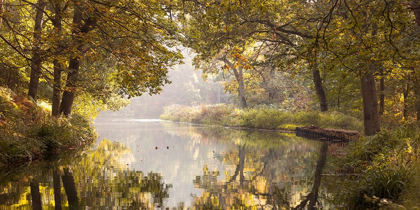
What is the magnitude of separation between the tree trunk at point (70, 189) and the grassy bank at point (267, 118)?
742 inches

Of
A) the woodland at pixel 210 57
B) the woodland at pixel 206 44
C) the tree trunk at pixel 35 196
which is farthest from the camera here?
the woodland at pixel 206 44

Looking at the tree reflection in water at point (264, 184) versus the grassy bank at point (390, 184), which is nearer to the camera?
the grassy bank at point (390, 184)

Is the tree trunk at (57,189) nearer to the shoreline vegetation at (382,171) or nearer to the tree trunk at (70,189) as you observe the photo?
the tree trunk at (70,189)

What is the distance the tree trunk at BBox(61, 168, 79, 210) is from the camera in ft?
19.2

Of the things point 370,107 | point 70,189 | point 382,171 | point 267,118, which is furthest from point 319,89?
point 70,189

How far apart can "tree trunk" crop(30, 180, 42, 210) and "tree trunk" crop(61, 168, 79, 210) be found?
1.46 ft

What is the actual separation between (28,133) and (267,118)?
21.7 m

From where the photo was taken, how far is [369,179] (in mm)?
6316

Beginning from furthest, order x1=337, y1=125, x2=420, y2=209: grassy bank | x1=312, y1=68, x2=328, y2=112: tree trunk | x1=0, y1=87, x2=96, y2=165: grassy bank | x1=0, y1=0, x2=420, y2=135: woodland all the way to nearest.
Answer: x1=312, y1=68, x2=328, y2=112: tree trunk < x1=0, y1=87, x2=96, y2=165: grassy bank < x1=0, y1=0, x2=420, y2=135: woodland < x1=337, y1=125, x2=420, y2=209: grassy bank

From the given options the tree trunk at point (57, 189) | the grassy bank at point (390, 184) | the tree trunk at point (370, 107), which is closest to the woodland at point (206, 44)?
the tree trunk at point (370, 107)

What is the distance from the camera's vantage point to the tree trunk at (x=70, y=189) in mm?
5860

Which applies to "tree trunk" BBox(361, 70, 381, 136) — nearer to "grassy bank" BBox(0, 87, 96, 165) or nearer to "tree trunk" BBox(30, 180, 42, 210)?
"grassy bank" BBox(0, 87, 96, 165)

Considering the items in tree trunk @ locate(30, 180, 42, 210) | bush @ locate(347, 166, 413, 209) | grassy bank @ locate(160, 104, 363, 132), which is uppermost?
grassy bank @ locate(160, 104, 363, 132)

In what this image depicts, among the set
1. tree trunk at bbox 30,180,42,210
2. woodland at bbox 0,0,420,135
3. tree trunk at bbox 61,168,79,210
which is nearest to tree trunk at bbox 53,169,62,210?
tree trunk at bbox 61,168,79,210
